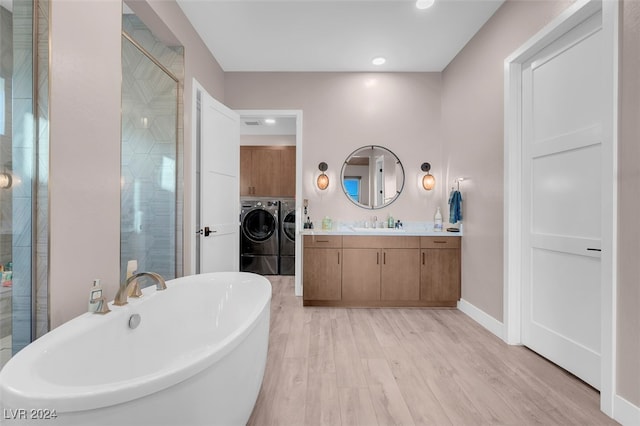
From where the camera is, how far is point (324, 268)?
10.9 feet

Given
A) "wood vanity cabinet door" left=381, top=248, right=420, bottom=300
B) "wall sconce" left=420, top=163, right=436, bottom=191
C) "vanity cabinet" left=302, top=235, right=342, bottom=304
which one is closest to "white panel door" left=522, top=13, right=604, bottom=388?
"wood vanity cabinet door" left=381, top=248, right=420, bottom=300

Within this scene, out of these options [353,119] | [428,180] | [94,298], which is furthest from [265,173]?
[94,298]

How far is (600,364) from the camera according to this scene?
1.73 meters

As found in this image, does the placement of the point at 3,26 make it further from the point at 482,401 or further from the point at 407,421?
the point at 482,401

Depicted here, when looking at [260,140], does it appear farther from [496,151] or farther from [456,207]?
[496,151]

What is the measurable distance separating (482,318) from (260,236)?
11.1 ft

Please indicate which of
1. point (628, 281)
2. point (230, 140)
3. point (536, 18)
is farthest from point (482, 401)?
point (230, 140)

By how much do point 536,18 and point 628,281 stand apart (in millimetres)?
1806

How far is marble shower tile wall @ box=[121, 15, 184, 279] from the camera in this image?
262 cm

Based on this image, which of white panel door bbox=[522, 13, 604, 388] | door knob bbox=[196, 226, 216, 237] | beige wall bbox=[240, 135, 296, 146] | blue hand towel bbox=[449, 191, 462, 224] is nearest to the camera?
white panel door bbox=[522, 13, 604, 388]

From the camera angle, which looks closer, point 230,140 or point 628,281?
point 628,281

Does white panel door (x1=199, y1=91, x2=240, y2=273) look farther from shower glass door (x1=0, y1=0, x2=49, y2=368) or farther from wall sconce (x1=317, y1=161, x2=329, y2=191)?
shower glass door (x1=0, y1=0, x2=49, y2=368)

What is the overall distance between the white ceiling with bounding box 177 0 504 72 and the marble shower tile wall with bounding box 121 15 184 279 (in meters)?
0.55

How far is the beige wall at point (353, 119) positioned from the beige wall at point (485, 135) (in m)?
0.38
